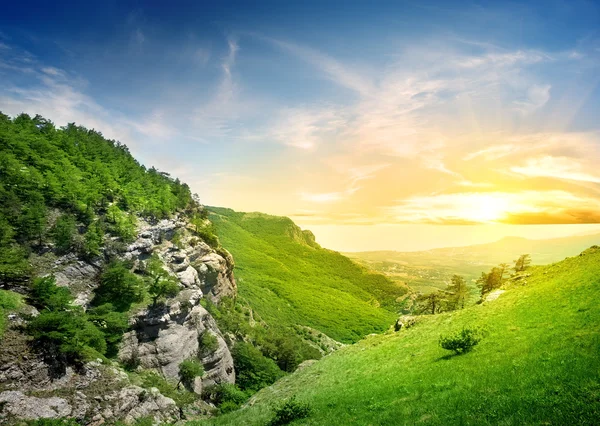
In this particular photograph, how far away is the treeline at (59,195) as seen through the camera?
48781 mm

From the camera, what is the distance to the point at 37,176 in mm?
57656

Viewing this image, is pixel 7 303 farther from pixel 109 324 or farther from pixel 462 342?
pixel 462 342

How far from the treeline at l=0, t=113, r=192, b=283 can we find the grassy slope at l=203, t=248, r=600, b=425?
152ft

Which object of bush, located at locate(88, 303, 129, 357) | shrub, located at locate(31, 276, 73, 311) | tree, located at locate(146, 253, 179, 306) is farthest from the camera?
tree, located at locate(146, 253, 179, 306)

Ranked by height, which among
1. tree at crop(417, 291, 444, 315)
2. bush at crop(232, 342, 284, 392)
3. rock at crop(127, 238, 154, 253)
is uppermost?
rock at crop(127, 238, 154, 253)

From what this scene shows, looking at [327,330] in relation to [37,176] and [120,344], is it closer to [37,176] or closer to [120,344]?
[120,344]

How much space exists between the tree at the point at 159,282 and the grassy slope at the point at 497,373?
120 ft

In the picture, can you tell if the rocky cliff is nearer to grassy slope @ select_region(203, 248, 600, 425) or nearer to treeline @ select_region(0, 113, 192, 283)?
treeline @ select_region(0, 113, 192, 283)

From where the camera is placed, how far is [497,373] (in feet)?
53.7

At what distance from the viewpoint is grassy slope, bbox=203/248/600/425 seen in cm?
1221

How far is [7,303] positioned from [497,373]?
52176 mm

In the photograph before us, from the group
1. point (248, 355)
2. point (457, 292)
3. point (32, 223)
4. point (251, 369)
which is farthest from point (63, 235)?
point (457, 292)

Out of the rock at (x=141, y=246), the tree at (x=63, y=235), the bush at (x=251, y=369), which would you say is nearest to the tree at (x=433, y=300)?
the bush at (x=251, y=369)

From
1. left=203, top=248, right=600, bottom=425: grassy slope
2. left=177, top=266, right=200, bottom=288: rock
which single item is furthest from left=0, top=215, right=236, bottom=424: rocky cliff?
left=203, top=248, right=600, bottom=425: grassy slope
